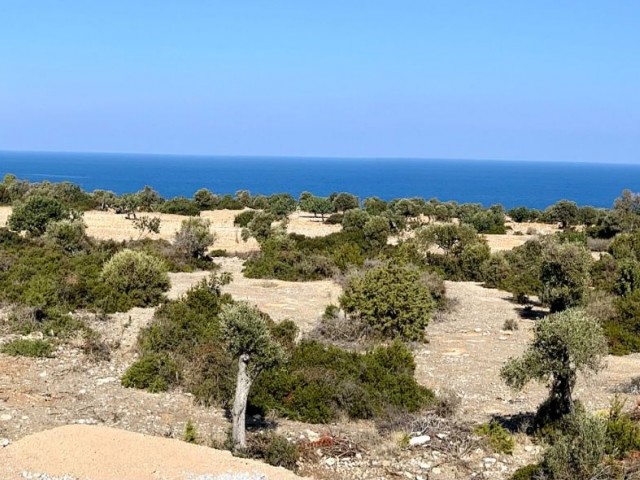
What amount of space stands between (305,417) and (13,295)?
12.4m

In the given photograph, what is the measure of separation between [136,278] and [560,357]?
49.7ft

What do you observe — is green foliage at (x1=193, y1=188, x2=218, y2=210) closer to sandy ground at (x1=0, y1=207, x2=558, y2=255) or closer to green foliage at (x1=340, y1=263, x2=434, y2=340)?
sandy ground at (x1=0, y1=207, x2=558, y2=255)

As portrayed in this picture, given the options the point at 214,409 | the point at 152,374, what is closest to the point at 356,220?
the point at 152,374

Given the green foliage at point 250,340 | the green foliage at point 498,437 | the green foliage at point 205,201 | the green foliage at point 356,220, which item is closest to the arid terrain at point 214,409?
the green foliage at point 498,437

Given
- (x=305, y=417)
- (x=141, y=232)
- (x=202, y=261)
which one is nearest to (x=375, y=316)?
(x=305, y=417)

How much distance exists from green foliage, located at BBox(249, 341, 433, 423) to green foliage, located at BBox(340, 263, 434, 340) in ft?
11.0

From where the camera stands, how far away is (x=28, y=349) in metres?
16.3

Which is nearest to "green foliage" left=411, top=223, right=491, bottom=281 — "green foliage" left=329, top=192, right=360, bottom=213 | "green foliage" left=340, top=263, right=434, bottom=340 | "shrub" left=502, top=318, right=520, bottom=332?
"shrub" left=502, top=318, right=520, bottom=332

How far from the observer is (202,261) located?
1254 inches

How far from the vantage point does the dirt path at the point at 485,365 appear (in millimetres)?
14820

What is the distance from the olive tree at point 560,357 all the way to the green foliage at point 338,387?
2.62 m

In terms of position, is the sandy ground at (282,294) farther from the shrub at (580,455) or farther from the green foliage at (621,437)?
the shrub at (580,455)

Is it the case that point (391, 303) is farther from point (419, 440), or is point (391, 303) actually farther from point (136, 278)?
point (136, 278)

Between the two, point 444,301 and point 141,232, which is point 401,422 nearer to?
point 444,301
